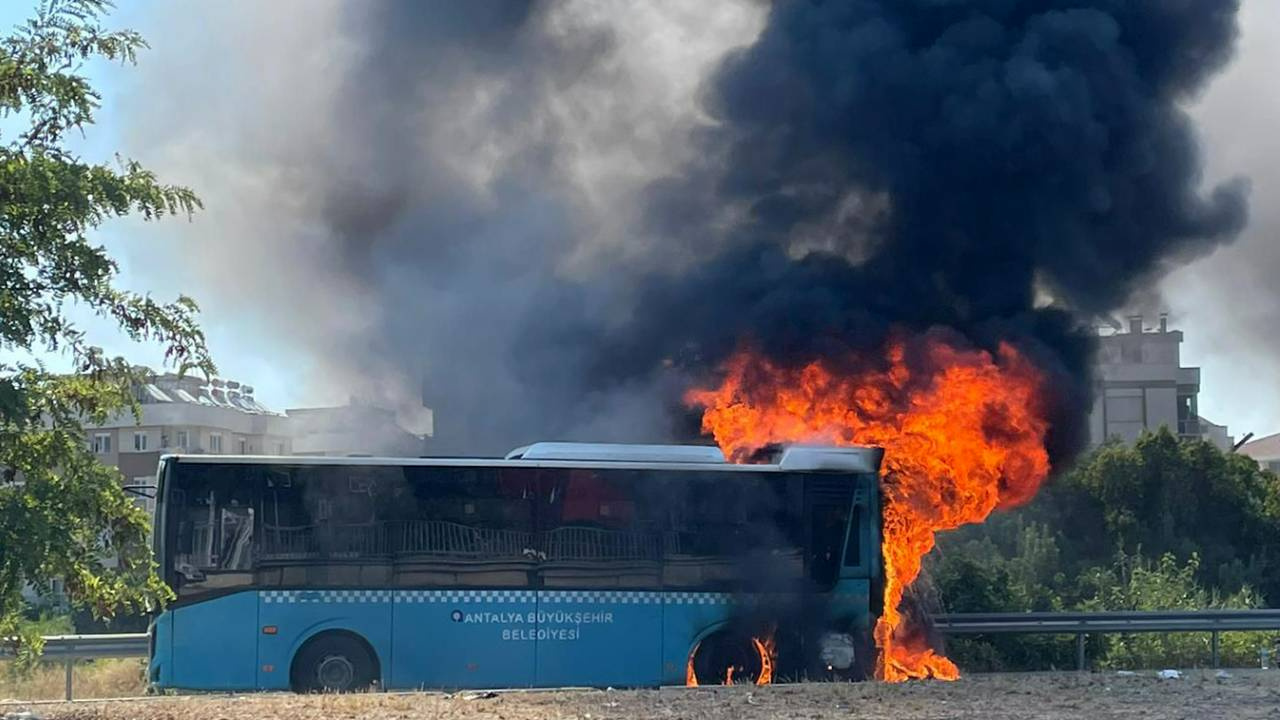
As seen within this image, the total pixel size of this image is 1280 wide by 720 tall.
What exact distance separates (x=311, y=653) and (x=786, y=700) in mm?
5729

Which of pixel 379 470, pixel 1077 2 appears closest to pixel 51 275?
pixel 379 470

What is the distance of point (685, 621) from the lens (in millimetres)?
15250

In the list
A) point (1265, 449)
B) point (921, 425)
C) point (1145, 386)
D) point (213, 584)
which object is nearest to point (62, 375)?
point (213, 584)

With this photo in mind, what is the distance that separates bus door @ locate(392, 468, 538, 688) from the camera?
49.2 ft

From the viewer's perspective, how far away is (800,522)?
1562cm

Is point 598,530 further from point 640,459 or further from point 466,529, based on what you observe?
point 466,529

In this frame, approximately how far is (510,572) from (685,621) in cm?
211

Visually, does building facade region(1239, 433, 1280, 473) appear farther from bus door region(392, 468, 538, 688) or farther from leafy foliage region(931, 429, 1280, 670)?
bus door region(392, 468, 538, 688)

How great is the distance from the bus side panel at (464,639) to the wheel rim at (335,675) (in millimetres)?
496

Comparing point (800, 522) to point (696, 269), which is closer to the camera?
point (800, 522)

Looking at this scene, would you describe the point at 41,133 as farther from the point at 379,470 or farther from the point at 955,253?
the point at 955,253

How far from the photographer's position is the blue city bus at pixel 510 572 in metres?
14.7

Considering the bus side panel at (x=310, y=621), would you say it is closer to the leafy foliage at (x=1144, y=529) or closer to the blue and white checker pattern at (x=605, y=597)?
the blue and white checker pattern at (x=605, y=597)

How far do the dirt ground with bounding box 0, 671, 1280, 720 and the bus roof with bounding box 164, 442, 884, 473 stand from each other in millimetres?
2964
